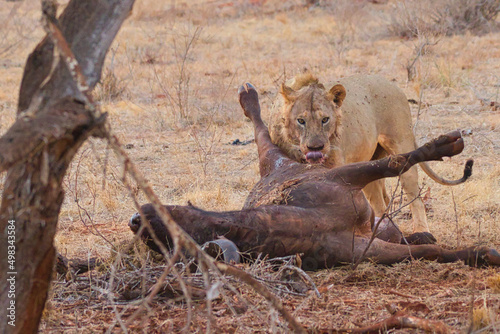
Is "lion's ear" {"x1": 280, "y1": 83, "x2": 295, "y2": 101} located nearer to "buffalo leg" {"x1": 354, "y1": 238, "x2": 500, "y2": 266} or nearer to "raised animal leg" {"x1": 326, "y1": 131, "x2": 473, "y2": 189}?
"raised animal leg" {"x1": 326, "y1": 131, "x2": 473, "y2": 189}

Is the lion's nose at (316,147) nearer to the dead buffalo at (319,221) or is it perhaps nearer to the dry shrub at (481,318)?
the dead buffalo at (319,221)

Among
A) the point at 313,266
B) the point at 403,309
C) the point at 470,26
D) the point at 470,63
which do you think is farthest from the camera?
the point at 470,26

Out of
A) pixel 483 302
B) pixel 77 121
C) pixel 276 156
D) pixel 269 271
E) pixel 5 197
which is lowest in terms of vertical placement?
pixel 483 302

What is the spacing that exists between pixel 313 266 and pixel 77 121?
80.1 inches

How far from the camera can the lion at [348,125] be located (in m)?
4.62

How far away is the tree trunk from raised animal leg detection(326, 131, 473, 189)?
6.89 feet

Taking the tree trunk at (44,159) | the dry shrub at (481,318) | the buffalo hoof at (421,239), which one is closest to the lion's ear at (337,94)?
the buffalo hoof at (421,239)

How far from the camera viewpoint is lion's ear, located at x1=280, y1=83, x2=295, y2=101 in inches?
190

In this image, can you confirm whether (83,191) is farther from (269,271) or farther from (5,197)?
(5,197)

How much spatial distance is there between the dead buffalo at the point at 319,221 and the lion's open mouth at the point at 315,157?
1.14 feet

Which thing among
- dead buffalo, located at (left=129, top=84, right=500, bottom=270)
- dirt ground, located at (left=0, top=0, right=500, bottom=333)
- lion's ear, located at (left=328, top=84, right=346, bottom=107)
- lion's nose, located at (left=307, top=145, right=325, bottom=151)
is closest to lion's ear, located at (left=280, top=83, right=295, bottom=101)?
lion's ear, located at (left=328, top=84, right=346, bottom=107)

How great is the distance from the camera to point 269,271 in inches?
125

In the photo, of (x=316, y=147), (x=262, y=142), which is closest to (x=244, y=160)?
A: (x=262, y=142)

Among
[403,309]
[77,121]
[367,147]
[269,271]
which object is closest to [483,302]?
[403,309]
